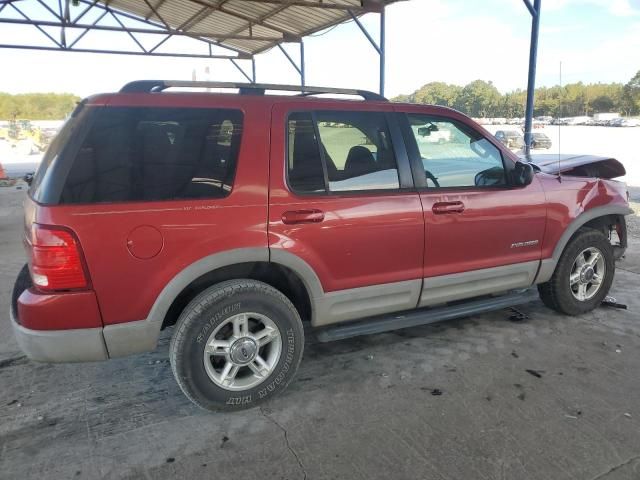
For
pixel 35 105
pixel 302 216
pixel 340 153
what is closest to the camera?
pixel 302 216

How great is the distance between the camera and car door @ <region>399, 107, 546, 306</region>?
3371 mm

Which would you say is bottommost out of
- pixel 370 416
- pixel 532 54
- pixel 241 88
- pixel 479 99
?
pixel 370 416

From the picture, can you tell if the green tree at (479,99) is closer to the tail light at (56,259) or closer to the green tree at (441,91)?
the green tree at (441,91)

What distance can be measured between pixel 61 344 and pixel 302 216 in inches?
58.1

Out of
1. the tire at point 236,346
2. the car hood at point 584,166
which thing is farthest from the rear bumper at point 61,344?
the car hood at point 584,166

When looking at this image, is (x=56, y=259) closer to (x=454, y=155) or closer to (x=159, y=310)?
(x=159, y=310)

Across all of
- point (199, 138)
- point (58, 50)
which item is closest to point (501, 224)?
point (199, 138)

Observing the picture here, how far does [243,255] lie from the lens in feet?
9.09

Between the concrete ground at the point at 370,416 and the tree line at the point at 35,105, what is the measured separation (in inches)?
3167

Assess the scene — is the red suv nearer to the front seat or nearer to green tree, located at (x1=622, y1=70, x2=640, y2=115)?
the front seat

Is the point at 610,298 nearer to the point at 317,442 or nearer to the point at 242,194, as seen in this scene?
the point at 317,442

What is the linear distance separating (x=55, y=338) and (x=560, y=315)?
3.99 meters

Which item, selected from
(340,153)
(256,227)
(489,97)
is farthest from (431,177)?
(489,97)

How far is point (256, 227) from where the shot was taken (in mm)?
2787
